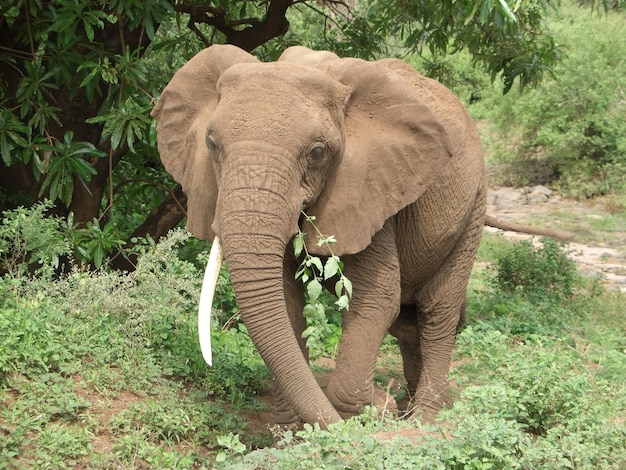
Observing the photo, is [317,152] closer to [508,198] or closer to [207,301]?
[207,301]

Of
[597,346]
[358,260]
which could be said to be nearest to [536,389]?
[358,260]

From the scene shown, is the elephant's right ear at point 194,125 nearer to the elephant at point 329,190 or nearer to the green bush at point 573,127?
the elephant at point 329,190

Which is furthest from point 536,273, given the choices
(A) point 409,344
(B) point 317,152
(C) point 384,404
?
(B) point 317,152

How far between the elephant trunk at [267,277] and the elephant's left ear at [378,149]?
1.52 feet

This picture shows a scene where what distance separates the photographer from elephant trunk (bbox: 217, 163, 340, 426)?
4.34 metres

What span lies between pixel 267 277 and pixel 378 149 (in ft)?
3.46

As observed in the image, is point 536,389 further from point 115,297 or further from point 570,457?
point 115,297

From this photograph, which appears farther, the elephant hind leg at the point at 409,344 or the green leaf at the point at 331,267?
the elephant hind leg at the point at 409,344

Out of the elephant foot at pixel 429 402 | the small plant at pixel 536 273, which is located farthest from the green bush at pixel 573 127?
the elephant foot at pixel 429 402

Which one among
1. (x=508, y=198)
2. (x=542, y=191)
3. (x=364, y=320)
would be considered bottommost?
(x=508, y=198)

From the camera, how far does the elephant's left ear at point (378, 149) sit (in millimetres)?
4953

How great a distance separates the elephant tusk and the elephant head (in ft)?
0.40

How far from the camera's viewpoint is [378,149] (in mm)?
5059

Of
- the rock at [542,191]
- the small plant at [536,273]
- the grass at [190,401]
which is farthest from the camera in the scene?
the rock at [542,191]
